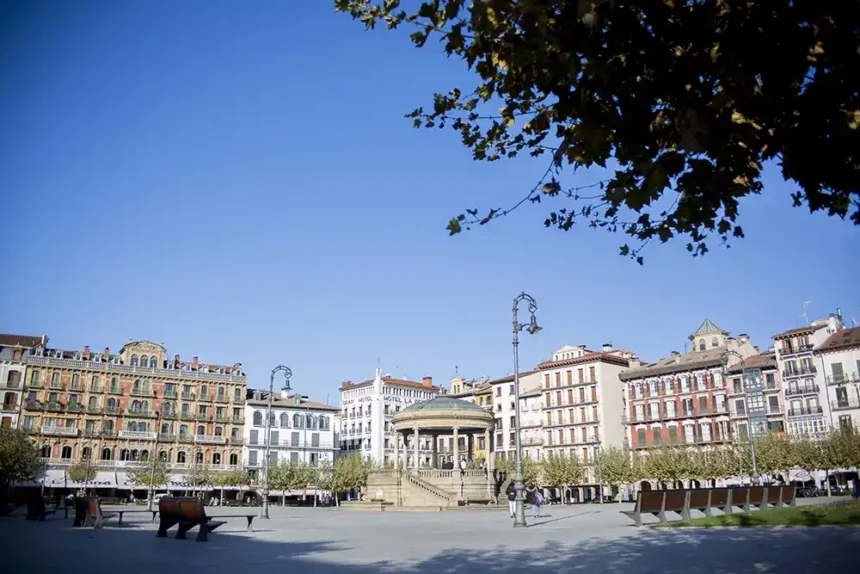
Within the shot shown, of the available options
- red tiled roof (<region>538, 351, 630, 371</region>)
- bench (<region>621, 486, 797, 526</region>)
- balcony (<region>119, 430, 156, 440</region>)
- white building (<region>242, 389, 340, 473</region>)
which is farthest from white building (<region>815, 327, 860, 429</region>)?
balcony (<region>119, 430, 156, 440</region>)

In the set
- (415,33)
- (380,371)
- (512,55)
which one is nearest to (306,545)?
(415,33)

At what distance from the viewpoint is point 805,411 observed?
6475 cm

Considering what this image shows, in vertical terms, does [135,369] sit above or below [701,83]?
above

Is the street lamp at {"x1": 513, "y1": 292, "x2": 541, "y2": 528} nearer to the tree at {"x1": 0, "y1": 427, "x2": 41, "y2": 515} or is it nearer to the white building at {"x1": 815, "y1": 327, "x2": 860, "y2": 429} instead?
the tree at {"x1": 0, "y1": 427, "x2": 41, "y2": 515}

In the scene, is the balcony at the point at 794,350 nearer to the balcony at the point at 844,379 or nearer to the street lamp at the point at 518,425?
the balcony at the point at 844,379

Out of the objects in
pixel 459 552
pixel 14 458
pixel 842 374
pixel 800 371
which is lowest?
pixel 459 552

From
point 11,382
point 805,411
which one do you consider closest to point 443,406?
point 805,411

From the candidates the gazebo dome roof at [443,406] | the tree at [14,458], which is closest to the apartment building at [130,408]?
the tree at [14,458]

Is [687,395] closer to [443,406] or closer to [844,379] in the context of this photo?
[844,379]

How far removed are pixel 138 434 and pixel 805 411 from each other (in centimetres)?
6547

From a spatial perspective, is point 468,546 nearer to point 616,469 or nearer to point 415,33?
point 415,33

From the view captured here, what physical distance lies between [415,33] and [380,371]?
302 feet

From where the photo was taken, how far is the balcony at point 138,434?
75231mm

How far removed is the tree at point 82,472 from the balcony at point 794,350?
216ft
